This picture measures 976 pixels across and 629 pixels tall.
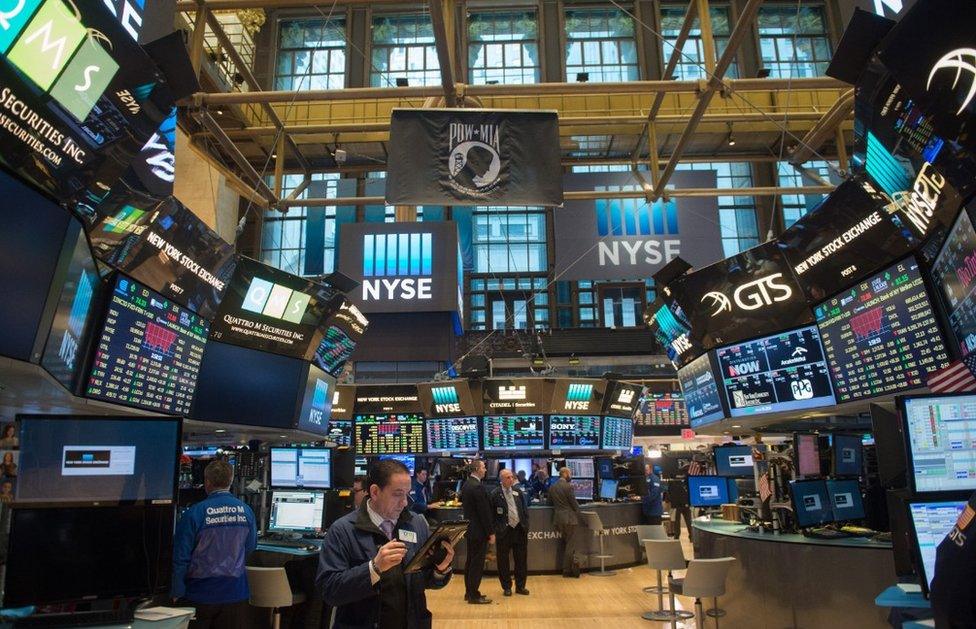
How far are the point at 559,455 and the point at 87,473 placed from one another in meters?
9.97

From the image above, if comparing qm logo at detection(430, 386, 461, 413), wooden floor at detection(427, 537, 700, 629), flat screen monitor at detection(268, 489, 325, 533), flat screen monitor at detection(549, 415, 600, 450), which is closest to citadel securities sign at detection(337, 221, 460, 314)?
qm logo at detection(430, 386, 461, 413)

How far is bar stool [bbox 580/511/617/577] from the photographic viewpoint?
978 cm

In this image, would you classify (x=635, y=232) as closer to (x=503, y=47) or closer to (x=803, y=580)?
(x=803, y=580)

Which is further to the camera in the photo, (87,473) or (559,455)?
(559,455)

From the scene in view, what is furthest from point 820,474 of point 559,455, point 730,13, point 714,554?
point 730,13

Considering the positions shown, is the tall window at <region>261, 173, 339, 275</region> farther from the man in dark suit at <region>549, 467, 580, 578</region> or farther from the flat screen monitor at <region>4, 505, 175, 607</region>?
the flat screen monitor at <region>4, 505, 175, 607</region>

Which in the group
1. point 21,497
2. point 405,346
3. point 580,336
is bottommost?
point 21,497

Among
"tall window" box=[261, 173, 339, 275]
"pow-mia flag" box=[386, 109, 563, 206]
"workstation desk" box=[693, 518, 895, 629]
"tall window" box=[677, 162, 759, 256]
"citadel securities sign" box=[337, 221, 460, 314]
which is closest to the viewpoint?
"workstation desk" box=[693, 518, 895, 629]

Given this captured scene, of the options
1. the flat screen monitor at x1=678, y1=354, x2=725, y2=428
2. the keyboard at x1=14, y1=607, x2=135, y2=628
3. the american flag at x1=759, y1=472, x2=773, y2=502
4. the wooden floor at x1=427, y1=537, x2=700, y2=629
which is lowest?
the wooden floor at x1=427, y1=537, x2=700, y2=629

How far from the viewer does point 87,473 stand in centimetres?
328

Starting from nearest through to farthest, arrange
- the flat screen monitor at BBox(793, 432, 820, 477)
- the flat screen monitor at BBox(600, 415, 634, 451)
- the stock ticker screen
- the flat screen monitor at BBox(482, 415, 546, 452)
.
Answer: the stock ticker screen, the flat screen monitor at BBox(793, 432, 820, 477), the flat screen monitor at BBox(482, 415, 546, 452), the flat screen monitor at BBox(600, 415, 634, 451)

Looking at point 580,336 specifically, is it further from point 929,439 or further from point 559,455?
point 929,439

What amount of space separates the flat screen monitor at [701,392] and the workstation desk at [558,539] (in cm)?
271

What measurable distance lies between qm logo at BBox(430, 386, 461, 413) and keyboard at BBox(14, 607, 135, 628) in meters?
8.99
